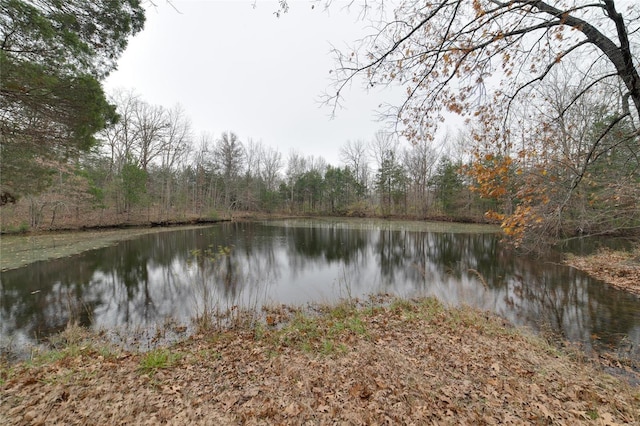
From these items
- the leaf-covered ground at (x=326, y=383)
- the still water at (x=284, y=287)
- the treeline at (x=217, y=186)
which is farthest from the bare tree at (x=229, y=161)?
the leaf-covered ground at (x=326, y=383)

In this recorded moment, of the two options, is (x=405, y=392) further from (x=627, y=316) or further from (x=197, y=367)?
(x=627, y=316)

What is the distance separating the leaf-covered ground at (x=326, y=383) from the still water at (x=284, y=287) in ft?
5.91

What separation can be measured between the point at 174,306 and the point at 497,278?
11859 millimetres

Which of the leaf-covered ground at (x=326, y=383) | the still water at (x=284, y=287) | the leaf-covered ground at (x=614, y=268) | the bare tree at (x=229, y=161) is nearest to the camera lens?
the leaf-covered ground at (x=326, y=383)

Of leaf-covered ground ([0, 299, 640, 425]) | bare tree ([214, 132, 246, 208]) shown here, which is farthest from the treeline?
leaf-covered ground ([0, 299, 640, 425])

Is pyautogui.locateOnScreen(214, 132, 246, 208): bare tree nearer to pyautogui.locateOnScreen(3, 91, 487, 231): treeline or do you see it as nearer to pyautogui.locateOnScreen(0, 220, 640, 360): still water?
pyautogui.locateOnScreen(3, 91, 487, 231): treeline

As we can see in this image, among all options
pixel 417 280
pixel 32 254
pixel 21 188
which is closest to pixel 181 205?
pixel 32 254

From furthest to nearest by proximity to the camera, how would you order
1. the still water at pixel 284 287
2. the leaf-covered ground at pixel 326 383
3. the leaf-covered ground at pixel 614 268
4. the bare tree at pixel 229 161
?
the bare tree at pixel 229 161 → the leaf-covered ground at pixel 614 268 → the still water at pixel 284 287 → the leaf-covered ground at pixel 326 383

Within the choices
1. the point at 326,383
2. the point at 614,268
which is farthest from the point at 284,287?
the point at 614,268

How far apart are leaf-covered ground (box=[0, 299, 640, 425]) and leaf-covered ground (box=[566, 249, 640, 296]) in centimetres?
700

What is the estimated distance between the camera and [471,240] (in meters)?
19.6

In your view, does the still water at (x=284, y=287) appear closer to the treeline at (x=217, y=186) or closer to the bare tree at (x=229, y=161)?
the treeline at (x=217, y=186)

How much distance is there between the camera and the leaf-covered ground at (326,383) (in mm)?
2592

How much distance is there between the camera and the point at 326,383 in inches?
127
